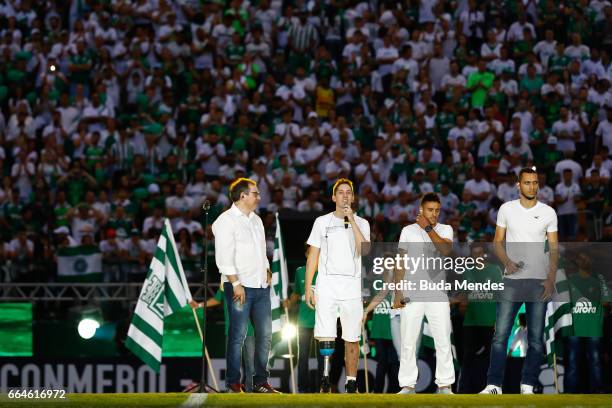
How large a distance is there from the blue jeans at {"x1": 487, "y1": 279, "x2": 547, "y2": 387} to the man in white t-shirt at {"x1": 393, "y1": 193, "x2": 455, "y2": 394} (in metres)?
0.42

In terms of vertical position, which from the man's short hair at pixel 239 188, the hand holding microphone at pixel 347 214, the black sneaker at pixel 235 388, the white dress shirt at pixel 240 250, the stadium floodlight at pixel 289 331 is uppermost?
the man's short hair at pixel 239 188

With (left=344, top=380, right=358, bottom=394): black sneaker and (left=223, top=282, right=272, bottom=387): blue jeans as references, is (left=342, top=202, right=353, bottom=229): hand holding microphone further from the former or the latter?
(left=344, top=380, right=358, bottom=394): black sneaker

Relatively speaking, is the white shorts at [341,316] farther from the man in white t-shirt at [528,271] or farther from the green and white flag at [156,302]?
the green and white flag at [156,302]

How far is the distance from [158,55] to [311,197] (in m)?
5.23

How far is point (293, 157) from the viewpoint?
21047 mm

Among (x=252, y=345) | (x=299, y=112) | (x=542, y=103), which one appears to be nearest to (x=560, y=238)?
(x=542, y=103)

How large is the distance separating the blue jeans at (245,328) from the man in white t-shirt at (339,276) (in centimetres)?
49

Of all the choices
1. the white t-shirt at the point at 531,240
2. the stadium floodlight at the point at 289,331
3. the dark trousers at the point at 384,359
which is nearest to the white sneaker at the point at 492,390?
the white t-shirt at the point at 531,240

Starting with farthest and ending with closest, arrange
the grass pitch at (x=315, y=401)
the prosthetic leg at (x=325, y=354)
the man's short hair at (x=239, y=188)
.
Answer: the man's short hair at (x=239, y=188) < the prosthetic leg at (x=325, y=354) < the grass pitch at (x=315, y=401)

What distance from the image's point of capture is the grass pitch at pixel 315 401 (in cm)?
1007

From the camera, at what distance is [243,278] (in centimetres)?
1205

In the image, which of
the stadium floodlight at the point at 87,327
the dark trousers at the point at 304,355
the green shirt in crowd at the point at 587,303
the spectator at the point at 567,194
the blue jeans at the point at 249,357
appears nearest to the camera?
the blue jeans at the point at 249,357

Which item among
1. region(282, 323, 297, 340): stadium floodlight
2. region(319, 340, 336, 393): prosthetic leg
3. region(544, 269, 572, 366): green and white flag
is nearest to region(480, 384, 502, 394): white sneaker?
region(319, 340, 336, 393): prosthetic leg

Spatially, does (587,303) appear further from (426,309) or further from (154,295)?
(154,295)
